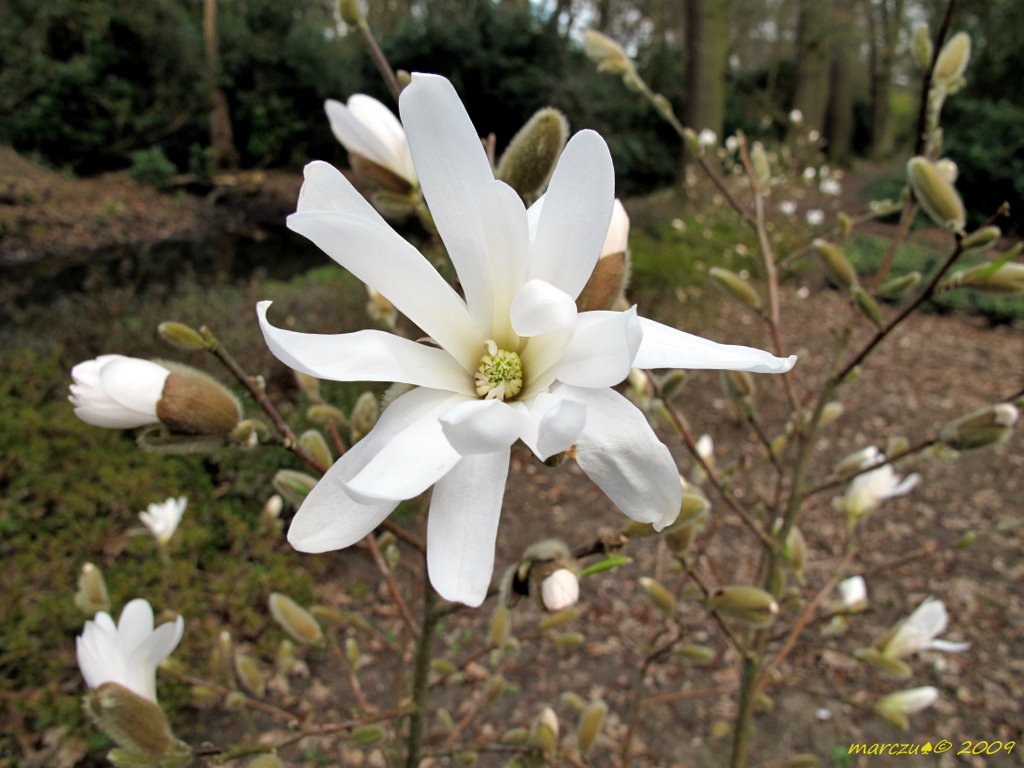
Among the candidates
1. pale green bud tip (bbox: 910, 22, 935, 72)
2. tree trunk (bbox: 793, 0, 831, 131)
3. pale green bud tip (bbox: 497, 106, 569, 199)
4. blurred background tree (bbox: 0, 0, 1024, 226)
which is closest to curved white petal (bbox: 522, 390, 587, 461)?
pale green bud tip (bbox: 497, 106, 569, 199)

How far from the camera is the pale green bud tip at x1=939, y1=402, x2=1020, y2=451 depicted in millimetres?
895

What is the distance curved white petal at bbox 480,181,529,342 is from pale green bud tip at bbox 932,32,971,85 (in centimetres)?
86

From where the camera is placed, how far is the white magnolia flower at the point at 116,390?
2.11 ft

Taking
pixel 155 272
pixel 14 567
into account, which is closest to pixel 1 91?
pixel 155 272

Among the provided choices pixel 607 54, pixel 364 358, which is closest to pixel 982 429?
pixel 364 358

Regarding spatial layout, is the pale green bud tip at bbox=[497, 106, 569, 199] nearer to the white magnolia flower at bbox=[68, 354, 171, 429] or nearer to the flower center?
the flower center

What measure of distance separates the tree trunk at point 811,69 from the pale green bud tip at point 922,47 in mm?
10643

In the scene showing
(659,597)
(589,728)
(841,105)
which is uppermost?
(659,597)

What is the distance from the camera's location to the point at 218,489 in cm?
298

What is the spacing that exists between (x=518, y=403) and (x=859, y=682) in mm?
2533

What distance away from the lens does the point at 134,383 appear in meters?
0.65

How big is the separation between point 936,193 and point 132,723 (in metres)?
1.10

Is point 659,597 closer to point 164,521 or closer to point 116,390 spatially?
point 116,390

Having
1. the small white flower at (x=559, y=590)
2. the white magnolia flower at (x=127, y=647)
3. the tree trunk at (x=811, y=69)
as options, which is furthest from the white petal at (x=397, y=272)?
the tree trunk at (x=811, y=69)
